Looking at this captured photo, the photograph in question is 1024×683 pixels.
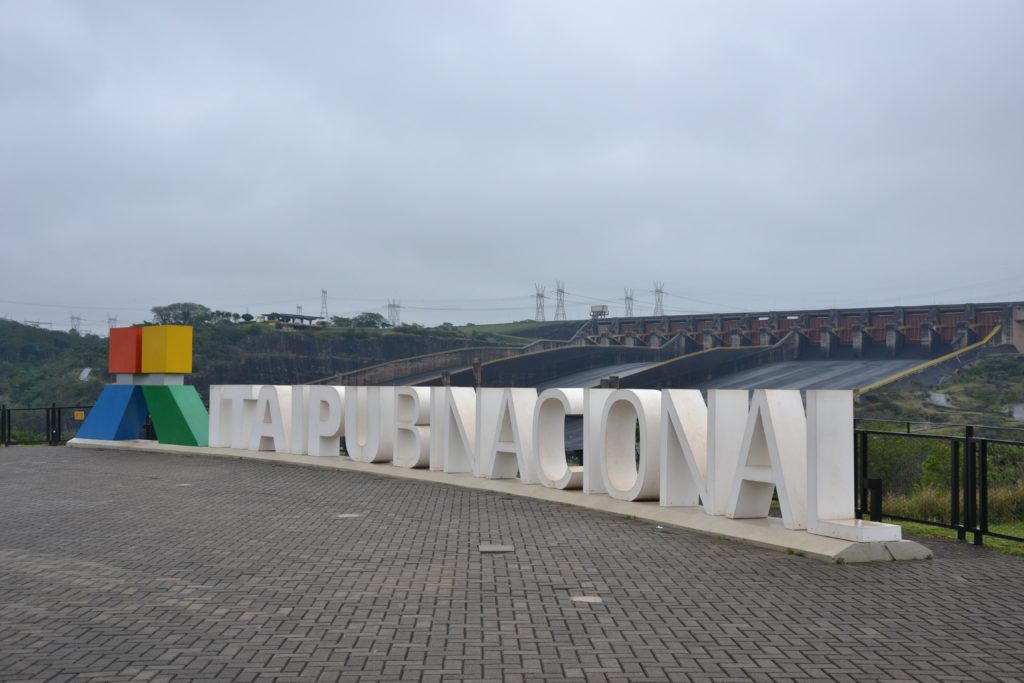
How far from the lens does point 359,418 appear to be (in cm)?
2208

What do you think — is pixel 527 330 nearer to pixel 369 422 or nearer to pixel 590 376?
pixel 590 376

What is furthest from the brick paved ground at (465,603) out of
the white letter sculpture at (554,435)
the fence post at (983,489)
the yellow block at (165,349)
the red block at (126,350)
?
the red block at (126,350)

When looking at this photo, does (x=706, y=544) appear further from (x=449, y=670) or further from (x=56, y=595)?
(x=56, y=595)

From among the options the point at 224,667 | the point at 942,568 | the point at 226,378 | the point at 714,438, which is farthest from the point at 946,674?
the point at 226,378

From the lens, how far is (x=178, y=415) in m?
27.0

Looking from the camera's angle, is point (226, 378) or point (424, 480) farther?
point (226, 378)

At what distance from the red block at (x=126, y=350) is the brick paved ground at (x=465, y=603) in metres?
14.4

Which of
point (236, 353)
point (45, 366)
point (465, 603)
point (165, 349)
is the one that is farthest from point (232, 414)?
point (45, 366)

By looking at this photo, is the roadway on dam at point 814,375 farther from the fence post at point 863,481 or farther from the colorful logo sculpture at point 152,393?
the fence post at point 863,481

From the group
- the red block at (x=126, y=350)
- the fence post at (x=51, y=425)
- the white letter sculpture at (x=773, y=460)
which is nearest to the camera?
the white letter sculpture at (x=773, y=460)

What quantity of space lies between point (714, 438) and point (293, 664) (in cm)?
769

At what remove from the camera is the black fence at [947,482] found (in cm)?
1134

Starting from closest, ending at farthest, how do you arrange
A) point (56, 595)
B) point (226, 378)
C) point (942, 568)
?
point (56, 595) → point (942, 568) → point (226, 378)

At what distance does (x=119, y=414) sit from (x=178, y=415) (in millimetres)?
2697
